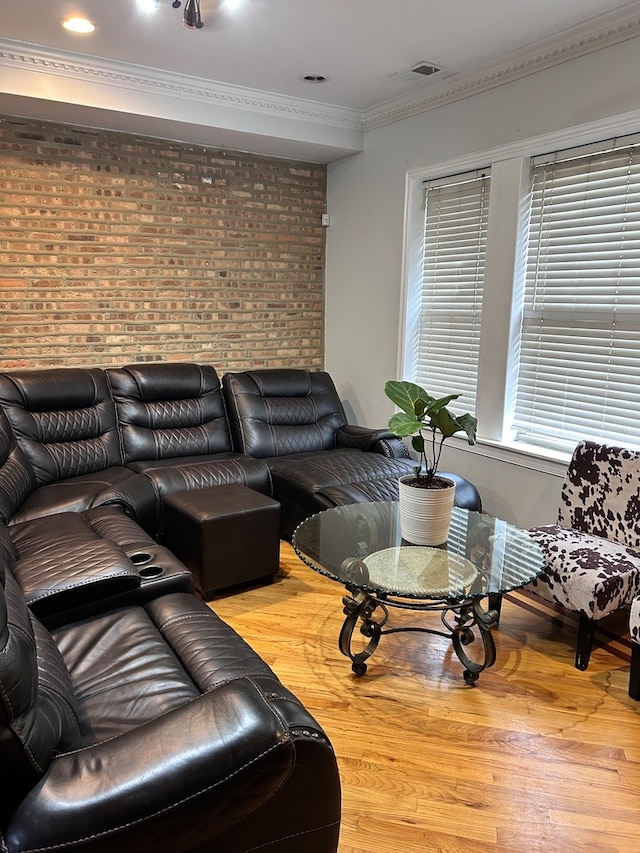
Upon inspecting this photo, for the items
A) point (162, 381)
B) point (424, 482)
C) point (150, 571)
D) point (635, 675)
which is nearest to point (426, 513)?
point (424, 482)

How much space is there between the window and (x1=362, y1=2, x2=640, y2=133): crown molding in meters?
0.39

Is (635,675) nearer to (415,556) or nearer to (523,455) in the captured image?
(415,556)

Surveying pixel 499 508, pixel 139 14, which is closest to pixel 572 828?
pixel 499 508

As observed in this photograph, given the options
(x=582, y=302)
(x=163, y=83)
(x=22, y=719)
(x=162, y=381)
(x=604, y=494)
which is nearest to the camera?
(x=22, y=719)

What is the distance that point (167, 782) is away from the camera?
1095 mm

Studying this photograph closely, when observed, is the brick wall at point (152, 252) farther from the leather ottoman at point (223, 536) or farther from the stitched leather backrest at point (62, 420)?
the leather ottoman at point (223, 536)

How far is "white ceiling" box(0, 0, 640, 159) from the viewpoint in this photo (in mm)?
2852

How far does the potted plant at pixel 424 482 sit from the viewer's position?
243 centimetres

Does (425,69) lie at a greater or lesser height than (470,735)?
greater

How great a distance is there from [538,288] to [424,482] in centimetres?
166

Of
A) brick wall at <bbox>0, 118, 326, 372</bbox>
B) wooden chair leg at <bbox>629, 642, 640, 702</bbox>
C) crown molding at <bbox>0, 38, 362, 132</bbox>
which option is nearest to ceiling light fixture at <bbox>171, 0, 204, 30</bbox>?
crown molding at <bbox>0, 38, 362, 132</bbox>

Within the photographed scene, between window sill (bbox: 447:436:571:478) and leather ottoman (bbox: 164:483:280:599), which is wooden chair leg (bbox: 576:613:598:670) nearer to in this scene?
window sill (bbox: 447:436:571:478)

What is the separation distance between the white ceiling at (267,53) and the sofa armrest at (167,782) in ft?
9.58

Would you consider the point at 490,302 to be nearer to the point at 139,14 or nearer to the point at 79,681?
the point at 139,14
